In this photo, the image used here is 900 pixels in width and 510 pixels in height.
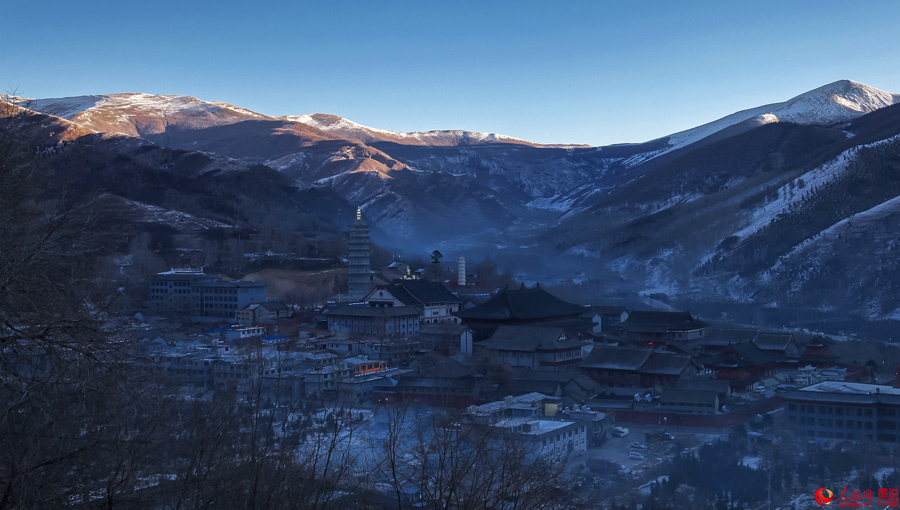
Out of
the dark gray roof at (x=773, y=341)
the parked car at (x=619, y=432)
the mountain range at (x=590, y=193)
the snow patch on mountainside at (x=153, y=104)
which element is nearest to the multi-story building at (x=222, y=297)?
the mountain range at (x=590, y=193)

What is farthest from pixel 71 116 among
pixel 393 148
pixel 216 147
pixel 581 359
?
pixel 581 359

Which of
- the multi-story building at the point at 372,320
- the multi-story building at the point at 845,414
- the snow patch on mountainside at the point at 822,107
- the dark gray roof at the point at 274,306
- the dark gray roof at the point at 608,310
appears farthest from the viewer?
the snow patch on mountainside at the point at 822,107

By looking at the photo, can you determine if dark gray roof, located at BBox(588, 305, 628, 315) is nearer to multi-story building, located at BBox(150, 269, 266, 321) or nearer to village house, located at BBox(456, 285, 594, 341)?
village house, located at BBox(456, 285, 594, 341)

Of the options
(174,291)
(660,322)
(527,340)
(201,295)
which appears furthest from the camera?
(174,291)

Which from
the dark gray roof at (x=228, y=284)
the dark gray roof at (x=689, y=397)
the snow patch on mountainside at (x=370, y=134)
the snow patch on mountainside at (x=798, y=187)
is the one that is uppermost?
the snow patch on mountainside at (x=370, y=134)

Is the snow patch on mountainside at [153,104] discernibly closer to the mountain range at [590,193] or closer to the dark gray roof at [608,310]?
the mountain range at [590,193]

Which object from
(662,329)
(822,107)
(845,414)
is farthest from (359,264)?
(822,107)

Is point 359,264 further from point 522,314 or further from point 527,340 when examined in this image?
point 527,340
